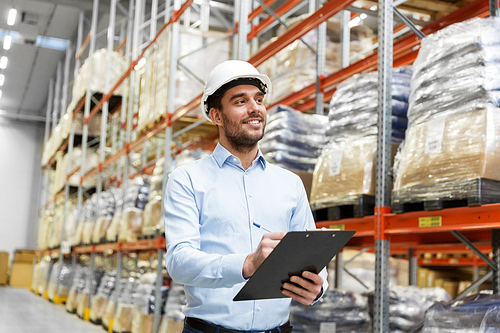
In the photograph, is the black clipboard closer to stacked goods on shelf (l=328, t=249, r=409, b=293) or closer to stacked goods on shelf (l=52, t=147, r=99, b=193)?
stacked goods on shelf (l=328, t=249, r=409, b=293)

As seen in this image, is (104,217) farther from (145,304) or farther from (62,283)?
(62,283)

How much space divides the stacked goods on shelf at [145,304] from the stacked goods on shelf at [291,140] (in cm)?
304

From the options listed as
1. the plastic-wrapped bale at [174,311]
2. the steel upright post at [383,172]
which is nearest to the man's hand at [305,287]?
the steel upright post at [383,172]

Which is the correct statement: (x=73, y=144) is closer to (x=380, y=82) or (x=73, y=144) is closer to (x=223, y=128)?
(x=380, y=82)

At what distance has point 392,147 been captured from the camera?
3852mm

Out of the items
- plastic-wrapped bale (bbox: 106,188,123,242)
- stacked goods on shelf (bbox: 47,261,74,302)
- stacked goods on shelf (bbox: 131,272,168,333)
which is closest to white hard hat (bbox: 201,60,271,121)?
stacked goods on shelf (bbox: 131,272,168,333)

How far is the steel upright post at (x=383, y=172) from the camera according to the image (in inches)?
140

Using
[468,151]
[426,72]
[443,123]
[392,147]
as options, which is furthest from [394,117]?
[468,151]

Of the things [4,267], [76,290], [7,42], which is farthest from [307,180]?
[4,267]

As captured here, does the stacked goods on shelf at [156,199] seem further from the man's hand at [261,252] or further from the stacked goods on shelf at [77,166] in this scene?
the stacked goods on shelf at [77,166]

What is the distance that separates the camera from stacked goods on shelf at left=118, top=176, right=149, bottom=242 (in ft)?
28.5

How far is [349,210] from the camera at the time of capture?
4043 millimetres

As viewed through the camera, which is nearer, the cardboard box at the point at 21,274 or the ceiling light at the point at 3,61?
the ceiling light at the point at 3,61

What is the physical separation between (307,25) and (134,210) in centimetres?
474
